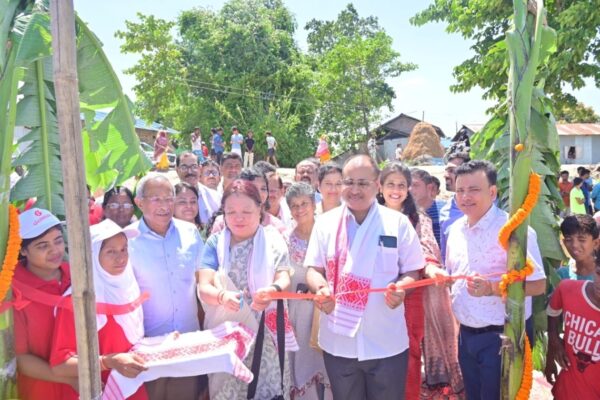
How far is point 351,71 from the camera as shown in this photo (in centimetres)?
3052

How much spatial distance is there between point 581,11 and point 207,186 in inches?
→ 246

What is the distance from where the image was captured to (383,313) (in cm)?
298

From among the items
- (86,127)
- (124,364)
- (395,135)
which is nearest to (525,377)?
(124,364)

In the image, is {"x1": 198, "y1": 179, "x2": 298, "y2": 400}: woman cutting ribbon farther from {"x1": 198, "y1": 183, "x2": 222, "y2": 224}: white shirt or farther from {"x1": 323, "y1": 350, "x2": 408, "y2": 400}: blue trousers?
{"x1": 198, "y1": 183, "x2": 222, "y2": 224}: white shirt

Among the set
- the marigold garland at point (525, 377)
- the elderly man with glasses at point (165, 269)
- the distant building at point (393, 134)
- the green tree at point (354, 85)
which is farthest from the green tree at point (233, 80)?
the marigold garland at point (525, 377)

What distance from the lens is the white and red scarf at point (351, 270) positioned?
2.95 m

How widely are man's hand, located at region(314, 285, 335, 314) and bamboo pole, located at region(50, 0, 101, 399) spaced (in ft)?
4.38

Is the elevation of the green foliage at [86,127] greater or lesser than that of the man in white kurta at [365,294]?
greater

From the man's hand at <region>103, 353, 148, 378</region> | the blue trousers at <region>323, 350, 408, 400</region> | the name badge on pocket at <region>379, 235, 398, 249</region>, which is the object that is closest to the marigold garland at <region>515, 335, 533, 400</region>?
the blue trousers at <region>323, 350, 408, 400</region>

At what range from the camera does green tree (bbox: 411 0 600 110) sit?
755cm

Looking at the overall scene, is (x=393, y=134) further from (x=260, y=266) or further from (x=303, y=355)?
(x=260, y=266)

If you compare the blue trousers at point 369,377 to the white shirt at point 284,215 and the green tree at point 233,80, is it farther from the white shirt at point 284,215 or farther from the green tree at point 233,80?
the green tree at point 233,80

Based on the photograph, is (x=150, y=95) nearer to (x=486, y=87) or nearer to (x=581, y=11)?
(x=486, y=87)

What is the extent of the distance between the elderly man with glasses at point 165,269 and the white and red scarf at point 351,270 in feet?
2.99
